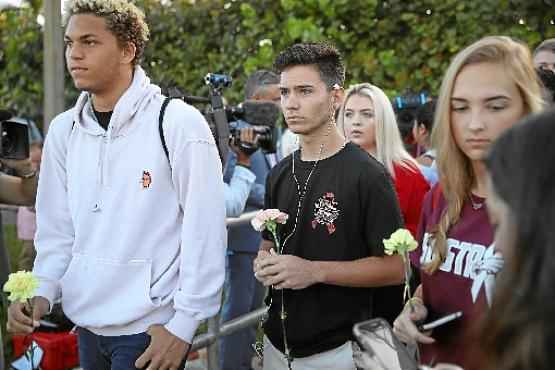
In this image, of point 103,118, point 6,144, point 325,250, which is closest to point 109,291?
point 103,118

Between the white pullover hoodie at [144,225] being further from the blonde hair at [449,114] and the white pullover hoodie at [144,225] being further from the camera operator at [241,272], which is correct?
the camera operator at [241,272]

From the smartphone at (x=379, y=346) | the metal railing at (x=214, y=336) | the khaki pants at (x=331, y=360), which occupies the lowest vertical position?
the metal railing at (x=214, y=336)

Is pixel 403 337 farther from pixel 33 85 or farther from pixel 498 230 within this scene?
pixel 33 85

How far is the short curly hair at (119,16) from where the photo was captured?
110 inches

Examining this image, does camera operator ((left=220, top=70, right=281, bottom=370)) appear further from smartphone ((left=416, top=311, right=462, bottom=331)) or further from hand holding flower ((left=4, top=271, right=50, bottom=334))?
smartphone ((left=416, top=311, right=462, bottom=331))

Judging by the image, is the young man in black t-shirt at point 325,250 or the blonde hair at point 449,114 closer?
the blonde hair at point 449,114

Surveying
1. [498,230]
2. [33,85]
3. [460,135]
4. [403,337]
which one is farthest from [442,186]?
[33,85]

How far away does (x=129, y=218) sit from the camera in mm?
2668

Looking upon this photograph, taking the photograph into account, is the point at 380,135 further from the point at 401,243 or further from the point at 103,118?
the point at 401,243

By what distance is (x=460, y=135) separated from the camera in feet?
7.10

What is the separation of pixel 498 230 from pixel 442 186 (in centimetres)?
101

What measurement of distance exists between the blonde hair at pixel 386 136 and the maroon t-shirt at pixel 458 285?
62.6 inches

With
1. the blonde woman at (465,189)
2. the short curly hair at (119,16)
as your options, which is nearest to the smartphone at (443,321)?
the blonde woman at (465,189)

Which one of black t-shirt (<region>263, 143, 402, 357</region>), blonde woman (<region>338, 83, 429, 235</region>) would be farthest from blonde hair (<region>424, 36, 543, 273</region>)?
blonde woman (<region>338, 83, 429, 235</region>)
